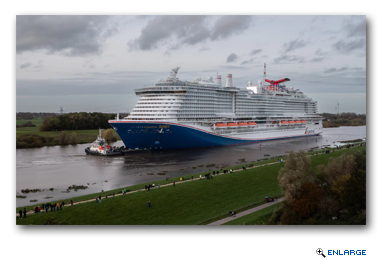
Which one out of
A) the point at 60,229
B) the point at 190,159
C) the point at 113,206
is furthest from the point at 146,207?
the point at 190,159

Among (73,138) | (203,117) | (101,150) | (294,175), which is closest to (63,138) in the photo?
(73,138)

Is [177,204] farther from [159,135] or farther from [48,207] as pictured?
[159,135]

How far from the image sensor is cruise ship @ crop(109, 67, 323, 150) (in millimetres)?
30297

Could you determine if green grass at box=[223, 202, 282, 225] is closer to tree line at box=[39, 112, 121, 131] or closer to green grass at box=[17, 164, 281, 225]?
green grass at box=[17, 164, 281, 225]

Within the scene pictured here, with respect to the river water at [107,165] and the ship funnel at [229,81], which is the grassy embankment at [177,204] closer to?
the river water at [107,165]

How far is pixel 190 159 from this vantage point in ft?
90.7

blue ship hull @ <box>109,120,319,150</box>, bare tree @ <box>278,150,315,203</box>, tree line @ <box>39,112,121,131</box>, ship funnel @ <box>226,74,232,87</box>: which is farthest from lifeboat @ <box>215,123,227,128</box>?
bare tree @ <box>278,150,315,203</box>

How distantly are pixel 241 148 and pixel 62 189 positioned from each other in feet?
64.3

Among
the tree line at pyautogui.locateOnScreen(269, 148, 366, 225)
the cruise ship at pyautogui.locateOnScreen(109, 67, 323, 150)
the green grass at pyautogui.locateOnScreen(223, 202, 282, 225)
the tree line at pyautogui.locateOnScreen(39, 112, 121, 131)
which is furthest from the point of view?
the tree line at pyautogui.locateOnScreen(39, 112, 121, 131)

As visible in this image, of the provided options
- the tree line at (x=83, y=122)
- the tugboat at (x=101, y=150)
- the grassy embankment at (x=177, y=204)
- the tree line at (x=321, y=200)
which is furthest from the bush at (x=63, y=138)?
the tree line at (x=321, y=200)

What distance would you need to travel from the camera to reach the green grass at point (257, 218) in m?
11.8

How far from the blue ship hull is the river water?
0.89 meters

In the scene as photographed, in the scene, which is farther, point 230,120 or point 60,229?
point 230,120
